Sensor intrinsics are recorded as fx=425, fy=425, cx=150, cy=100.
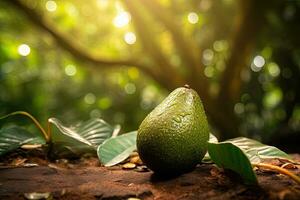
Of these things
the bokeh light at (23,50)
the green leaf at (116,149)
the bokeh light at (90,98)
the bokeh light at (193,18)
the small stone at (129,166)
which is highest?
the bokeh light at (193,18)

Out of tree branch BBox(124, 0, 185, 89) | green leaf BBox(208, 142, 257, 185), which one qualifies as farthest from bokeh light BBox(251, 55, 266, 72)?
green leaf BBox(208, 142, 257, 185)

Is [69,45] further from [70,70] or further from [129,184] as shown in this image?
[129,184]

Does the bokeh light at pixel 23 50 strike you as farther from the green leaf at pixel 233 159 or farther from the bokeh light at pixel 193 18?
the green leaf at pixel 233 159

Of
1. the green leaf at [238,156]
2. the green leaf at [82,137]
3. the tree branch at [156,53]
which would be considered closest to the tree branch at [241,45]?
the tree branch at [156,53]

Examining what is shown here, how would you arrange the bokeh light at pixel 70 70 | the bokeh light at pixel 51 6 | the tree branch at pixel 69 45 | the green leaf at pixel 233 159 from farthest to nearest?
the bokeh light at pixel 70 70
the bokeh light at pixel 51 6
the tree branch at pixel 69 45
the green leaf at pixel 233 159

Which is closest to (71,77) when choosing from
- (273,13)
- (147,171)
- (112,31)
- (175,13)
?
(112,31)

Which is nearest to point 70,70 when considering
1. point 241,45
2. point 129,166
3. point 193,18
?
point 193,18
